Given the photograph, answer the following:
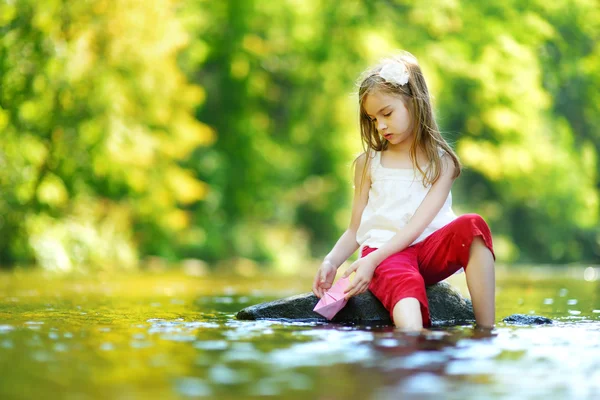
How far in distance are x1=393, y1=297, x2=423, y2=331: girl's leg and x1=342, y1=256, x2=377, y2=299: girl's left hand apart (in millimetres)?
231

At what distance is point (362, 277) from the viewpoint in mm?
4492

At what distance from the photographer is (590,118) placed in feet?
67.2

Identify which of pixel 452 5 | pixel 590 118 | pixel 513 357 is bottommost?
pixel 513 357

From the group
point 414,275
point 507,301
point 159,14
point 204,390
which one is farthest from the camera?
point 159,14

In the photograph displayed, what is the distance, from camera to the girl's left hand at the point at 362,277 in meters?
4.49

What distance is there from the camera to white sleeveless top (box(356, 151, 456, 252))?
4848 millimetres

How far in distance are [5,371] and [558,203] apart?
19.1 metres

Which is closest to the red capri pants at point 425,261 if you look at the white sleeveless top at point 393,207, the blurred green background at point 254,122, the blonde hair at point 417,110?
the white sleeveless top at point 393,207

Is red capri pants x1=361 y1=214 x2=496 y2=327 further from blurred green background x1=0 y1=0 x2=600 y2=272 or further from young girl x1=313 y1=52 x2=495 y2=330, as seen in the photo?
blurred green background x1=0 y1=0 x2=600 y2=272

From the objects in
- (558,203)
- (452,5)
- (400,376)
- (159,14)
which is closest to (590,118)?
(558,203)

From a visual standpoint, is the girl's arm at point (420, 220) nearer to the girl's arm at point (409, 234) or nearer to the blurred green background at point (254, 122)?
the girl's arm at point (409, 234)

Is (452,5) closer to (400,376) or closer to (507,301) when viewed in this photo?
(507,301)

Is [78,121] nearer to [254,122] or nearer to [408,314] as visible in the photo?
[254,122]

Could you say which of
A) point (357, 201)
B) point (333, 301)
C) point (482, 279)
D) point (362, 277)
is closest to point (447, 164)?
point (357, 201)
